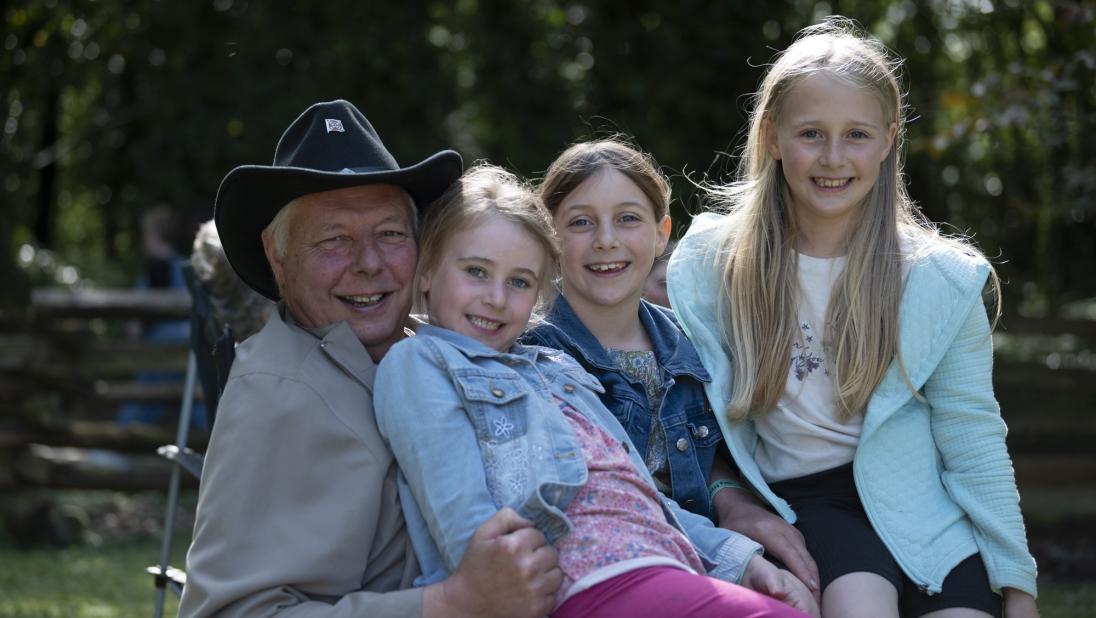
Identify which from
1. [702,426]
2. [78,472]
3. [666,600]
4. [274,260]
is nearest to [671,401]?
[702,426]

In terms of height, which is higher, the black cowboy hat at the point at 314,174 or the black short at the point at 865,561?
the black cowboy hat at the point at 314,174

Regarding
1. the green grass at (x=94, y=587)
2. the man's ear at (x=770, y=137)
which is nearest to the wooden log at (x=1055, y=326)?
the green grass at (x=94, y=587)

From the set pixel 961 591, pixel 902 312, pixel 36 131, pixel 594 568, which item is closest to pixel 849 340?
pixel 902 312

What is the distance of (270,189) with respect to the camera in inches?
113

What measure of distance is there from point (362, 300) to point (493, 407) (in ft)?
1.74

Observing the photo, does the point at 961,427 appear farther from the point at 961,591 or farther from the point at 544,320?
the point at 544,320

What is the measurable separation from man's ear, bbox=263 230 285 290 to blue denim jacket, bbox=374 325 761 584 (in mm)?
473

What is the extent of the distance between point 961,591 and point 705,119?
6.15m

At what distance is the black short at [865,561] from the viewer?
9.62 ft

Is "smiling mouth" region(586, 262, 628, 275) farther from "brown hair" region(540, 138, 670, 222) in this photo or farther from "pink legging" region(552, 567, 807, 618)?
"pink legging" region(552, 567, 807, 618)

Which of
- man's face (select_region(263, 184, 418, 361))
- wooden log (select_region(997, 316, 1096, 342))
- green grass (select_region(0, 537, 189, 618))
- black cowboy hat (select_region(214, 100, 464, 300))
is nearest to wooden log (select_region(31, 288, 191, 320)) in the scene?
green grass (select_region(0, 537, 189, 618))

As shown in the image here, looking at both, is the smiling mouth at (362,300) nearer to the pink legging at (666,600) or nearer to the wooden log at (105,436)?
the pink legging at (666,600)

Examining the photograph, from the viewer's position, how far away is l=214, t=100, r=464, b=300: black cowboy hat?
2.79 m

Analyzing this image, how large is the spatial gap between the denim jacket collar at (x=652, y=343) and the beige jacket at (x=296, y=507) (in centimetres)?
67
